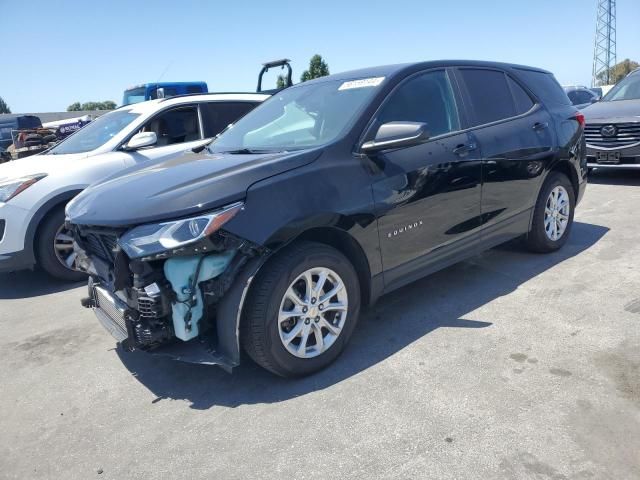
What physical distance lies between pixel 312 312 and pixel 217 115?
4203mm

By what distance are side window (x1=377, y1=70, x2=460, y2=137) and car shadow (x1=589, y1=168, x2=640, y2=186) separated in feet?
18.0

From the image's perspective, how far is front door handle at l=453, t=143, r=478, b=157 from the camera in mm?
3621

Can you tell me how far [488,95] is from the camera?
410 centimetres

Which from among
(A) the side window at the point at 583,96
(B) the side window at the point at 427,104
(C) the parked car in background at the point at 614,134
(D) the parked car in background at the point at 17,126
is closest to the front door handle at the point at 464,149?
(B) the side window at the point at 427,104

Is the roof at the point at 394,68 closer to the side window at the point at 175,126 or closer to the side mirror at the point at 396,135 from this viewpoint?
the side mirror at the point at 396,135

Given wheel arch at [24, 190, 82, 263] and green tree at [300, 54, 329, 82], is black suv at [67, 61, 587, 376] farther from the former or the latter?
green tree at [300, 54, 329, 82]

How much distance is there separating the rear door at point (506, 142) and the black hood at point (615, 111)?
3758 millimetres

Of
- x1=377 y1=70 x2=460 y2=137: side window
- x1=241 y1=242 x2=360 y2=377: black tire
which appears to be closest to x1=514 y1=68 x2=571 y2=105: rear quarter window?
x1=377 y1=70 x2=460 y2=137: side window

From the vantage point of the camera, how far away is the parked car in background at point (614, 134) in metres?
7.28

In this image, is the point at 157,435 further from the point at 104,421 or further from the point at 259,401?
the point at 259,401

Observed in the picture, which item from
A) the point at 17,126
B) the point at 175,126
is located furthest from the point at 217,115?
the point at 17,126

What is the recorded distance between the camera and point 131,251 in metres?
2.54

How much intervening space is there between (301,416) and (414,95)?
2.30 meters

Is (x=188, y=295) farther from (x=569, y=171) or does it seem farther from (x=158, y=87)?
(x=158, y=87)
